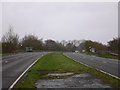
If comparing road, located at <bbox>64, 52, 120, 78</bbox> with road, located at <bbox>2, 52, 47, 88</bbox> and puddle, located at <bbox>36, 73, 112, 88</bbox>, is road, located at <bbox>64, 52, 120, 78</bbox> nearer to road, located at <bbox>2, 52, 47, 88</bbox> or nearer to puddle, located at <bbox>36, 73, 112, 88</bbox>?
puddle, located at <bbox>36, 73, 112, 88</bbox>

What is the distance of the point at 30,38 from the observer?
504ft

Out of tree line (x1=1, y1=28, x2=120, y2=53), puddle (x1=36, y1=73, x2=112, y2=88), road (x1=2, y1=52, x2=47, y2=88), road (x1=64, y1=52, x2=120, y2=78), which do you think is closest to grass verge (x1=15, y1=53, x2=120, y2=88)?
puddle (x1=36, y1=73, x2=112, y2=88)

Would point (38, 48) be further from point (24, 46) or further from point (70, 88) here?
point (70, 88)

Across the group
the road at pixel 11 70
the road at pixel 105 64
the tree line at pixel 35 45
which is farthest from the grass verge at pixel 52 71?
the tree line at pixel 35 45

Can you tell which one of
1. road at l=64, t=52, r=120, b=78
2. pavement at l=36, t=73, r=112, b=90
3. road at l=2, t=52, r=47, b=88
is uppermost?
pavement at l=36, t=73, r=112, b=90

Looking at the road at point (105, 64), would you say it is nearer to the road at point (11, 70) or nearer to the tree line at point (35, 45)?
the road at point (11, 70)

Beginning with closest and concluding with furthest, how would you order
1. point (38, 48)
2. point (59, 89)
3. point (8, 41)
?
point (59, 89), point (8, 41), point (38, 48)

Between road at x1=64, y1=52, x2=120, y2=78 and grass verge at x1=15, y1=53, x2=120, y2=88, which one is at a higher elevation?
grass verge at x1=15, y1=53, x2=120, y2=88

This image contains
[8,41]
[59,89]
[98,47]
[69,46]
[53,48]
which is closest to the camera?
[59,89]

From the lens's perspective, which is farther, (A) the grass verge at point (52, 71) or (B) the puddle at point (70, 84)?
(A) the grass verge at point (52, 71)

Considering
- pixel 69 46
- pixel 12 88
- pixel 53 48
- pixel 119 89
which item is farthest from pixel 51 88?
pixel 69 46

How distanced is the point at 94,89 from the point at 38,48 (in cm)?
14742

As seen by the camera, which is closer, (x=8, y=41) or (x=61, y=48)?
(x=8, y=41)

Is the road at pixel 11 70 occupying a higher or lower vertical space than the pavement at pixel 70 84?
lower
